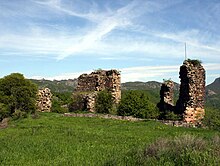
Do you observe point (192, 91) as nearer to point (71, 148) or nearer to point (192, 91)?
point (192, 91)

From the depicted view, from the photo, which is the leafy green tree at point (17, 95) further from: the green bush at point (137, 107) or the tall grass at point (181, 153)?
the tall grass at point (181, 153)

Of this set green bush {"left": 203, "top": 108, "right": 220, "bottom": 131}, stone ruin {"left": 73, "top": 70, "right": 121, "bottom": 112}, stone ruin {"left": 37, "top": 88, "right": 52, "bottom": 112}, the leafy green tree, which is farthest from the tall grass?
stone ruin {"left": 37, "top": 88, "right": 52, "bottom": 112}

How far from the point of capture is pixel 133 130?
78.1 ft

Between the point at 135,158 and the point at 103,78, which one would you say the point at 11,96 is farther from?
the point at 135,158

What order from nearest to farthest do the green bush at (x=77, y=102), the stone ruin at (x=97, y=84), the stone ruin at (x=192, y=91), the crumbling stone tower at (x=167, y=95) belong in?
1. the stone ruin at (x=192, y=91)
2. the crumbling stone tower at (x=167, y=95)
3. the green bush at (x=77, y=102)
4. the stone ruin at (x=97, y=84)

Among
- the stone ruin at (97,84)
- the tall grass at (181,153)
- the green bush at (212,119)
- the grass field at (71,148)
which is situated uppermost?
the stone ruin at (97,84)

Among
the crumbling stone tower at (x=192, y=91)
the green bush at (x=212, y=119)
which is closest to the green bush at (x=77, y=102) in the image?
the crumbling stone tower at (x=192, y=91)

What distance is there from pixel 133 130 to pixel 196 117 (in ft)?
43.2

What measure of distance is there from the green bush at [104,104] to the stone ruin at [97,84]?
1.62 meters

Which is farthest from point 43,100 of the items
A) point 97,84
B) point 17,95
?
point 97,84

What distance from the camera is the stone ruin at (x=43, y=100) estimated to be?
44.1 metres

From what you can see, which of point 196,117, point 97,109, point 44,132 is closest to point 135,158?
point 44,132

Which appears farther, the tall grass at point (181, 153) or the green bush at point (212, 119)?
the green bush at point (212, 119)

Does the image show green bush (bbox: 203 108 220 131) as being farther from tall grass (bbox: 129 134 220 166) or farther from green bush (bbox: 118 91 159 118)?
tall grass (bbox: 129 134 220 166)
